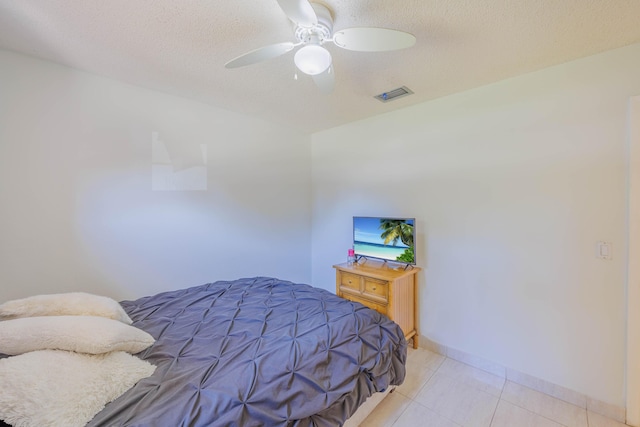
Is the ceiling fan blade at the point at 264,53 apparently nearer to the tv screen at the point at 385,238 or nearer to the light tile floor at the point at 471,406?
the tv screen at the point at 385,238

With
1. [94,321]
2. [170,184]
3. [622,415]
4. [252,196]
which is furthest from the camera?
[252,196]

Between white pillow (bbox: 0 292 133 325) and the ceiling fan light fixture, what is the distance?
1.70 meters

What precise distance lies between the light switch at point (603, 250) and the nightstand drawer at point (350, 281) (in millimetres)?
1738

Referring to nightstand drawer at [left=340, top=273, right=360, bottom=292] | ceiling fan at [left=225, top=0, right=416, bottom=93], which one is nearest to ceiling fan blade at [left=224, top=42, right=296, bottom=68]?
ceiling fan at [left=225, top=0, right=416, bottom=93]

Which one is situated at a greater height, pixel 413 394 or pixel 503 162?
pixel 503 162

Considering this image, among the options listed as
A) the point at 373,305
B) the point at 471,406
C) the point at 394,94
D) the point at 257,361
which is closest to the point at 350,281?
the point at 373,305

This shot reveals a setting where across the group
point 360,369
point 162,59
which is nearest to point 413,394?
point 360,369

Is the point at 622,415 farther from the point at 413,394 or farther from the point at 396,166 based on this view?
the point at 396,166

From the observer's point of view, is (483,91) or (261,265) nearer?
(483,91)

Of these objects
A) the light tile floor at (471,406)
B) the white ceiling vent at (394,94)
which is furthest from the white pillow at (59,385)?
the white ceiling vent at (394,94)

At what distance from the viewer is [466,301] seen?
7.68 feet

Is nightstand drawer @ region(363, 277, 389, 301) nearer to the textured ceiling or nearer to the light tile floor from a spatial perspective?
the light tile floor

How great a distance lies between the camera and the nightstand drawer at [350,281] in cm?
261

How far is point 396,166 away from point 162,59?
7.29ft
